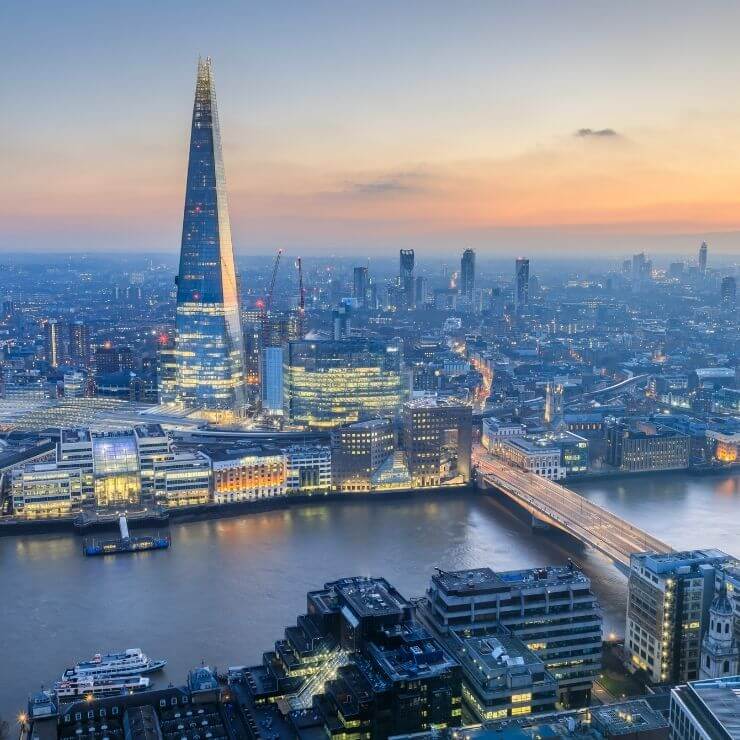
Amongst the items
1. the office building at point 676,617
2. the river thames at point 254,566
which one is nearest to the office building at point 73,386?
the river thames at point 254,566

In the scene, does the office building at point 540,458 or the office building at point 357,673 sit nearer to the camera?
the office building at point 357,673

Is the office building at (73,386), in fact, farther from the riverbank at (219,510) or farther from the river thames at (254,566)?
the river thames at (254,566)

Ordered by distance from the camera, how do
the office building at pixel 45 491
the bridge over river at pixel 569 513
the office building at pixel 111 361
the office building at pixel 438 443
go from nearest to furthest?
the bridge over river at pixel 569 513
the office building at pixel 45 491
the office building at pixel 438 443
the office building at pixel 111 361

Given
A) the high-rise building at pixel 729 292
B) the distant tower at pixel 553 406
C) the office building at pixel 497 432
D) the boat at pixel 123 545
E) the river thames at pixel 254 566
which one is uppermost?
the high-rise building at pixel 729 292

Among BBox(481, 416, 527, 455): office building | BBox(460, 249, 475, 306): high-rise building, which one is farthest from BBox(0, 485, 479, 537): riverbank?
BBox(460, 249, 475, 306): high-rise building

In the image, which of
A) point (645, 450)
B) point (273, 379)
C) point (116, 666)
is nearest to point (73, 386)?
point (273, 379)

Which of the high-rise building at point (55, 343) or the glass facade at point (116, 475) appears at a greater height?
the high-rise building at point (55, 343)

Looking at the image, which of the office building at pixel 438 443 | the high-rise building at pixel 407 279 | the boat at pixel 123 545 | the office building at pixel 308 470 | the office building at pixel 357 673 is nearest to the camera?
the office building at pixel 357 673
